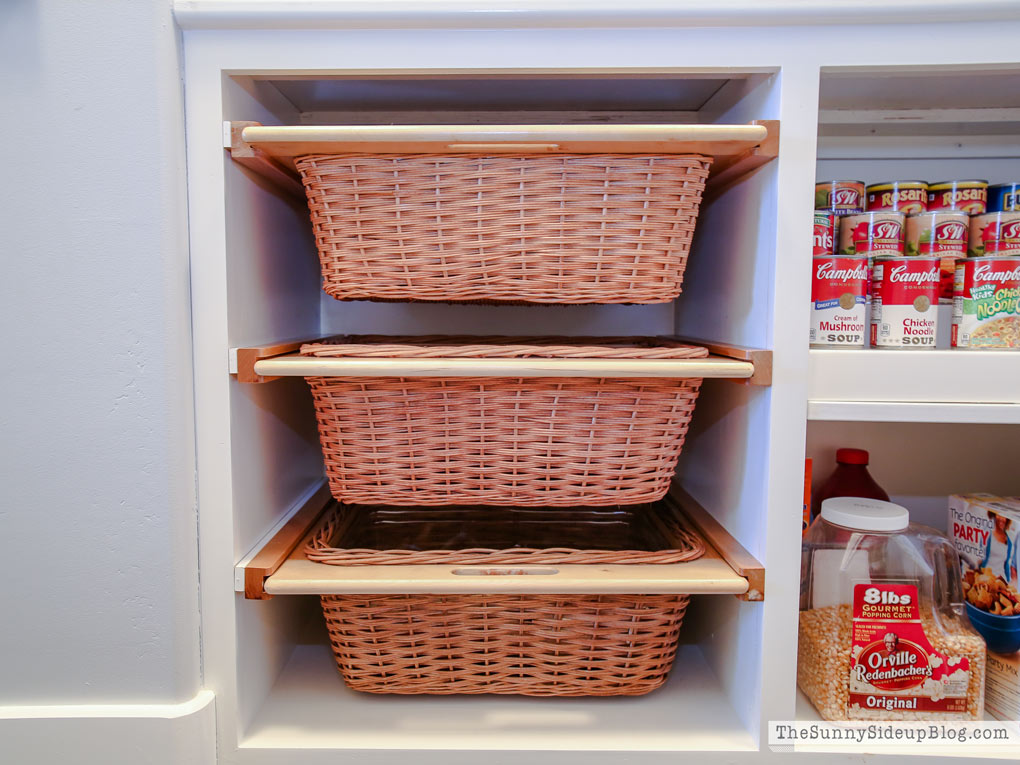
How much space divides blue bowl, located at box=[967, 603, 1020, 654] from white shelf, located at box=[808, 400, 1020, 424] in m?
0.31


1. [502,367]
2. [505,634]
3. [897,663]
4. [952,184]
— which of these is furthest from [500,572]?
[952,184]

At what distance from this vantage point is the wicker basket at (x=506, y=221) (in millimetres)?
882

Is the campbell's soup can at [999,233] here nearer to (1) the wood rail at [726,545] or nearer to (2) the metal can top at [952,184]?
(2) the metal can top at [952,184]

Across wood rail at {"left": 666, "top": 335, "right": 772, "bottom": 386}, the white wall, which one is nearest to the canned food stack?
wood rail at {"left": 666, "top": 335, "right": 772, "bottom": 386}

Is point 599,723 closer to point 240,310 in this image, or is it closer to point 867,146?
point 240,310

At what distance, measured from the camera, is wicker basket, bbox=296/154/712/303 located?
882 millimetres

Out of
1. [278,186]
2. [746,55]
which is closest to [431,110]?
[278,186]

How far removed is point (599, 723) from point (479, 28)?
943 millimetres

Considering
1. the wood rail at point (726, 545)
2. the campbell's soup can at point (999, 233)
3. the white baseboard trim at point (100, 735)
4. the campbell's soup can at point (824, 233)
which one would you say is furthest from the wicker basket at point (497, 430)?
the campbell's soup can at point (999, 233)

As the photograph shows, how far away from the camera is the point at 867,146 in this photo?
1264 millimetres

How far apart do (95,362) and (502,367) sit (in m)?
0.50

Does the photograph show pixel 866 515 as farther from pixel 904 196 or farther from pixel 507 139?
pixel 507 139

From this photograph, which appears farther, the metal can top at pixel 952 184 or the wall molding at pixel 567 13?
the metal can top at pixel 952 184

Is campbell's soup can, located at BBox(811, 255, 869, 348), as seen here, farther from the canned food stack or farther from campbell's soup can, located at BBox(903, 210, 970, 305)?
campbell's soup can, located at BBox(903, 210, 970, 305)
